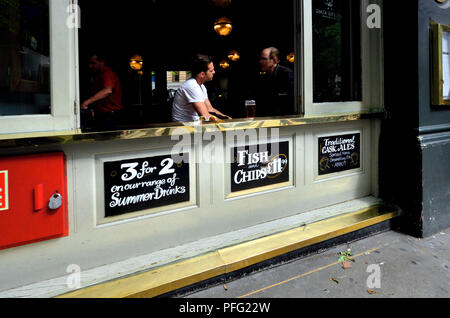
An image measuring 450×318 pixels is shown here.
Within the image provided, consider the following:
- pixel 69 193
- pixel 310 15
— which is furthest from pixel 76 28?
pixel 310 15

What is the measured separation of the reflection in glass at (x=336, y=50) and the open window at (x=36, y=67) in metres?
2.43

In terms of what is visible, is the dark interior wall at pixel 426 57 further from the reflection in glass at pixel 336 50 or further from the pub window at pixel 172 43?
the pub window at pixel 172 43

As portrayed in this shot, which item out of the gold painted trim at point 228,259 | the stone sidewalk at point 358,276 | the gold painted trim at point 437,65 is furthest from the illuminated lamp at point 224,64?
the stone sidewalk at point 358,276

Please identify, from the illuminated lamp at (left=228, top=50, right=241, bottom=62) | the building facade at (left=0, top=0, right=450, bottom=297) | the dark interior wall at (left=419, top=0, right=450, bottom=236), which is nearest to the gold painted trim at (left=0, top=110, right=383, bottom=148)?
the building facade at (left=0, top=0, right=450, bottom=297)

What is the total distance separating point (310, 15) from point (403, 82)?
Result: 50.6 inches

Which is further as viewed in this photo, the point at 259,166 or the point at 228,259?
the point at 259,166

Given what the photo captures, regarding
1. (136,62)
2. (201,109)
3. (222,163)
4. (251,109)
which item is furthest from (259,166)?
(136,62)

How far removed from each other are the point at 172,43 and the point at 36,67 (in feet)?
33.2

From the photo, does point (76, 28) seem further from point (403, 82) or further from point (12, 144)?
point (403, 82)

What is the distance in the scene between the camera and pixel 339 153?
3773 mm

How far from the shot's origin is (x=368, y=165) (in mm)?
4023

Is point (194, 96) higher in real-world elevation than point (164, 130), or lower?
higher

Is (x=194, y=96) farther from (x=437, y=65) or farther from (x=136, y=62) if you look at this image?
(x=136, y=62)

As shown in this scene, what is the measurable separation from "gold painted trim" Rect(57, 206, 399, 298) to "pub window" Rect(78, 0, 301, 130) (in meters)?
4.20
